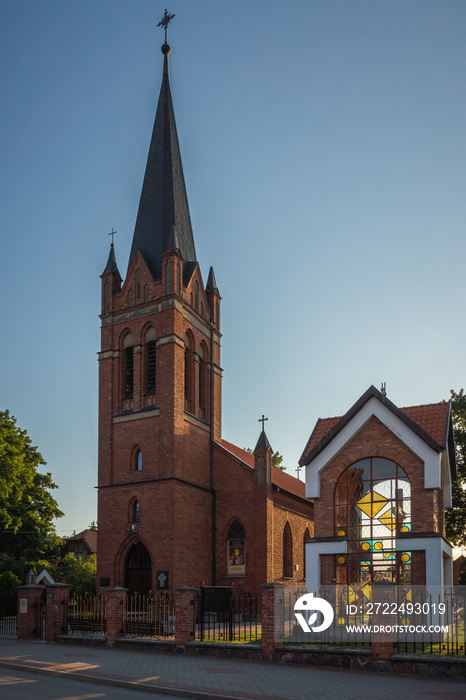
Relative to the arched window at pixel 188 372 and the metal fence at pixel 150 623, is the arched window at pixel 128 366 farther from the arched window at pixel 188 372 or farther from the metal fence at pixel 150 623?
the metal fence at pixel 150 623

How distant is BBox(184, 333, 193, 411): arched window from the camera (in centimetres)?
3169

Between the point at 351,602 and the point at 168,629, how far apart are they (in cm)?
570

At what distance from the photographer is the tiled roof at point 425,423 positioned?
810 inches

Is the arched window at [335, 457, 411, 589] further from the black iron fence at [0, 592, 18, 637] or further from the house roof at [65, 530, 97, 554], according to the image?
the house roof at [65, 530, 97, 554]

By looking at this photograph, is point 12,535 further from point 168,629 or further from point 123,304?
point 168,629

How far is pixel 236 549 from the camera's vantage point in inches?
1225

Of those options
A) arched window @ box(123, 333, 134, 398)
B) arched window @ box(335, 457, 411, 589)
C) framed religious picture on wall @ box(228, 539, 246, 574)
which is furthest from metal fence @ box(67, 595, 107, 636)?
arched window @ box(123, 333, 134, 398)

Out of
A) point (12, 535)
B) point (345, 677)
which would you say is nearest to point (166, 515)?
point (345, 677)

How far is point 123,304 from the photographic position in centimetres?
3244

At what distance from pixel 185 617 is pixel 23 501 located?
86.3 feet

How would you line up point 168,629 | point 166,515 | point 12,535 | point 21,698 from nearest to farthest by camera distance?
point 21,698 < point 168,629 < point 166,515 < point 12,535

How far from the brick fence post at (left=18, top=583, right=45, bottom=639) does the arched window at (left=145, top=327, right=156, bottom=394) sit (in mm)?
10841

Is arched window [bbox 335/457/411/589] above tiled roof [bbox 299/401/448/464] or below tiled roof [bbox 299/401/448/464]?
below

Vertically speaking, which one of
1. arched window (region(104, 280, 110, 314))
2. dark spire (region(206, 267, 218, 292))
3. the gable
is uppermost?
dark spire (region(206, 267, 218, 292))
